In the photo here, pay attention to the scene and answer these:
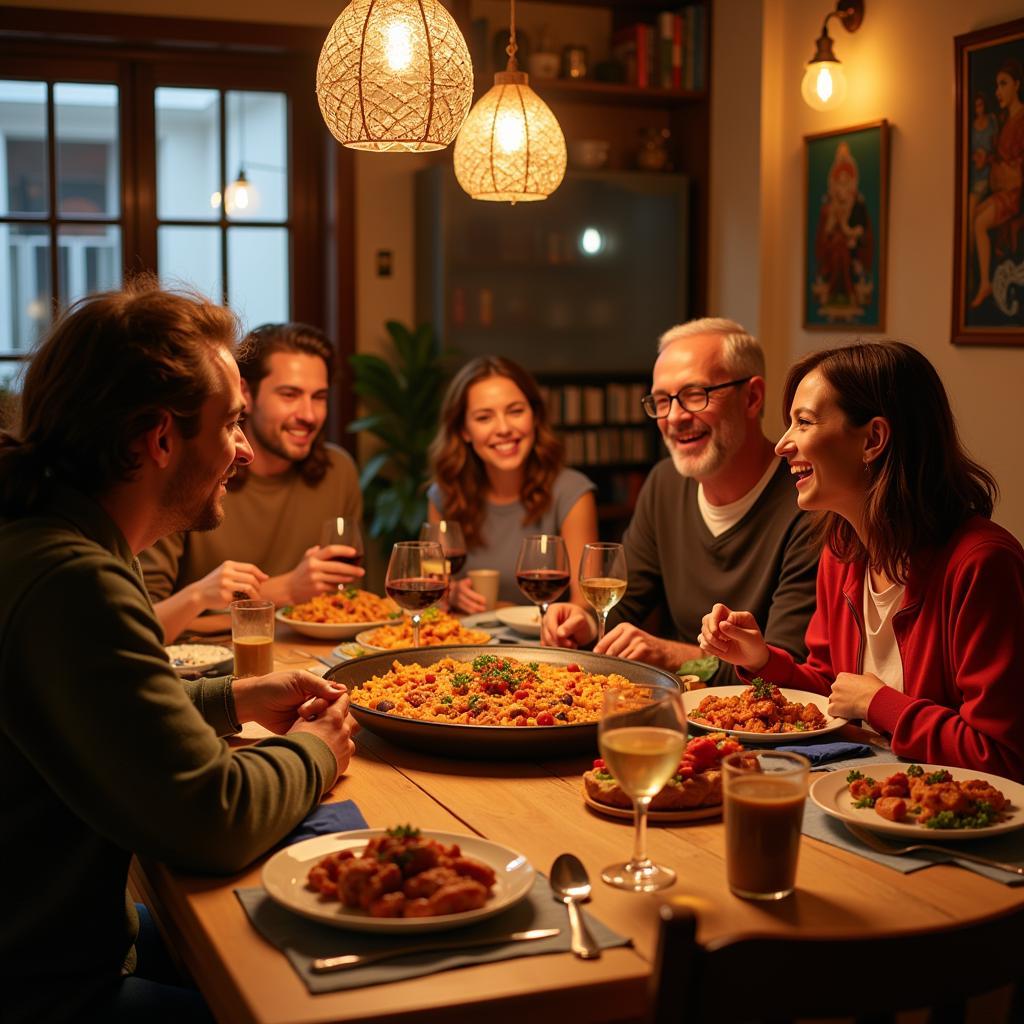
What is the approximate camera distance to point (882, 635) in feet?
6.64

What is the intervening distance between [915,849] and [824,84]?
11.8 feet

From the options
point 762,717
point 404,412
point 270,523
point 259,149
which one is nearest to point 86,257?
point 259,149

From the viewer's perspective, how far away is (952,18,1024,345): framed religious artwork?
12.5ft

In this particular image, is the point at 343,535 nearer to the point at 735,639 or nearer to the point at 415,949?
the point at 735,639

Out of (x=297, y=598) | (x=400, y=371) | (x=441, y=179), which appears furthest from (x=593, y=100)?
(x=297, y=598)

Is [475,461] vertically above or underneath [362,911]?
above

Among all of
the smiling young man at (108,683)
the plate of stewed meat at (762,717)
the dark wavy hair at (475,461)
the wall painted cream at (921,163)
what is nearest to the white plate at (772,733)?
the plate of stewed meat at (762,717)

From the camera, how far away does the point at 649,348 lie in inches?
211

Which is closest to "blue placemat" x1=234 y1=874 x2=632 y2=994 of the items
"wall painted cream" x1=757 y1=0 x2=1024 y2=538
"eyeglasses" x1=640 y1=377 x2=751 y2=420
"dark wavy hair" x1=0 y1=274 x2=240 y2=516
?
"dark wavy hair" x1=0 y1=274 x2=240 y2=516

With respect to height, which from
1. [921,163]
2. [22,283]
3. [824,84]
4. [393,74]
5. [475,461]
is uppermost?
[824,84]

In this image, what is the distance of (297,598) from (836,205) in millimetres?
2805

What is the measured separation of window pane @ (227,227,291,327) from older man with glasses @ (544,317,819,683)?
8.63 ft

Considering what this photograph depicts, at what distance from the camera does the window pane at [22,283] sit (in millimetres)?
4984

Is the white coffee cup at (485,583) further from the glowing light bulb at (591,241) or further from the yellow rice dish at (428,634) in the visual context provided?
the glowing light bulb at (591,241)
